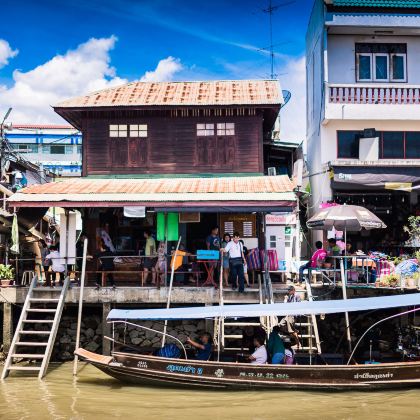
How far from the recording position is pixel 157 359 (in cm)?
1355

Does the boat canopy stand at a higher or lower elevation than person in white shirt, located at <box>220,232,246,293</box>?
lower

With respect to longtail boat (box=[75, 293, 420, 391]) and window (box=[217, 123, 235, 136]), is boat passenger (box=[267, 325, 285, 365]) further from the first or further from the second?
window (box=[217, 123, 235, 136])

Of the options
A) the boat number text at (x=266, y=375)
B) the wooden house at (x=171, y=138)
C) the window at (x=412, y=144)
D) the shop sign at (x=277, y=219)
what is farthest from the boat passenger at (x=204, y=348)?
the window at (x=412, y=144)

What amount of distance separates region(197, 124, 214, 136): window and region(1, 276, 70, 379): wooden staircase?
21.9ft

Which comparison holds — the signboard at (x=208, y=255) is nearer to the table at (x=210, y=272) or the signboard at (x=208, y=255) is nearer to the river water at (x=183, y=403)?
the table at (x=210, y=272)

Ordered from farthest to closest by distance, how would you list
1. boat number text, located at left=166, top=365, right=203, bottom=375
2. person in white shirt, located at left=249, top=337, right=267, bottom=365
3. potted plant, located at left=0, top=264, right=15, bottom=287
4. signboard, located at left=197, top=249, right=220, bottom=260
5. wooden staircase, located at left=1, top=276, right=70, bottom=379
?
potted plant, located at left=0, top=264, right=15, bottom=287 → signboard, located at left=197, top=249, right=220, bottom=260 → wooden staircase, located at left=1, top=276, right=70, bottom=379 → person in white shirt, located at left=249, top=337, right=267, bottom=365 → boat number text, located at left=166, top=365, right=203, bottom=375

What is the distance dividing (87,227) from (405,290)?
32.3 ft

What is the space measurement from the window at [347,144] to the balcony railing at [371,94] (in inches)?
46.4

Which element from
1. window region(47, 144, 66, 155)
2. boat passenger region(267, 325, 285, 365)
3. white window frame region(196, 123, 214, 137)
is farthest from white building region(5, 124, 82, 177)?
boat passenger region(267, 325, 285, 365)

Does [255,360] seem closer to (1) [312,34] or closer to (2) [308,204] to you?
(2) [308,204]

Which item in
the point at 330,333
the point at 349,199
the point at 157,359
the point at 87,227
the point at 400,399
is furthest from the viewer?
the point at 349,199

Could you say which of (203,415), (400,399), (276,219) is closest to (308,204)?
(276,219)

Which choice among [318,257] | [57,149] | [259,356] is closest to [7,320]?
[259,356]

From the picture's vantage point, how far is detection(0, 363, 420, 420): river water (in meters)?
11.8
